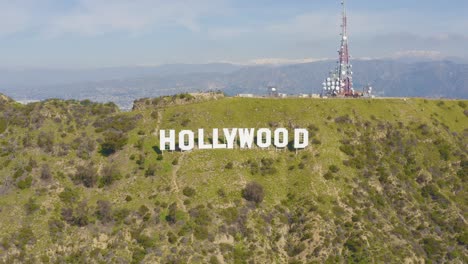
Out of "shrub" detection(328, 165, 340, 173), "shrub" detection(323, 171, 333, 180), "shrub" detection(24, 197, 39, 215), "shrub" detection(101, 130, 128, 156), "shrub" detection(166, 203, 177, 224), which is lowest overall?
"shrub" detection(166, 203, 177, 224)

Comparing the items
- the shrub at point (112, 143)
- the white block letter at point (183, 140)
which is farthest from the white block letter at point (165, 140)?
the shrub at point (112, 143)

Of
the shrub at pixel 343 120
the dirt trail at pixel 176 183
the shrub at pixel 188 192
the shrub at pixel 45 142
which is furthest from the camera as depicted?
the shrub at pixel 343 120

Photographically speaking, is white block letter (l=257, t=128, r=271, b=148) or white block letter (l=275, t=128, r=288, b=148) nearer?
white block letter (l=257, t=128, r=271, b=148)

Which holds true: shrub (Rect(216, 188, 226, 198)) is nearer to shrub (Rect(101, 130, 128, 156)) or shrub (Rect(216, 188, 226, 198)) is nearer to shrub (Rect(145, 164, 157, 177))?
shrub (Rect(145, 164, 157, 177))

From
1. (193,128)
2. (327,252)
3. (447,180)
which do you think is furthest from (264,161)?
(447,180)

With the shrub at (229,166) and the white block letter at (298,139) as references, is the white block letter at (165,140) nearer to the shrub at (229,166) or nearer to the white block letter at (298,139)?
the shrub at (229,166)

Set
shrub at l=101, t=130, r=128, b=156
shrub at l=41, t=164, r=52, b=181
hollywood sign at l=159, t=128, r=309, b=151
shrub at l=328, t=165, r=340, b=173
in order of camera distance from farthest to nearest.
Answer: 1. shrub at l=101, t=130, r=128, b=156
2. shrub at l=328, t=165, r=340, b=173
3. hollywood sign at l=159, t=128, r=309, b=151
4. shrub at l=41, t=164, r=52, b=181

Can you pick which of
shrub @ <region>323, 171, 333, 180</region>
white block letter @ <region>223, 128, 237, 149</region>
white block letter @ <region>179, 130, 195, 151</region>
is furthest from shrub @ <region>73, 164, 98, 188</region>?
shrub @ <region>323, 171, 333, 180</region>

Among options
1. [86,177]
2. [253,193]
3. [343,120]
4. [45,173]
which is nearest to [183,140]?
[253,193]
